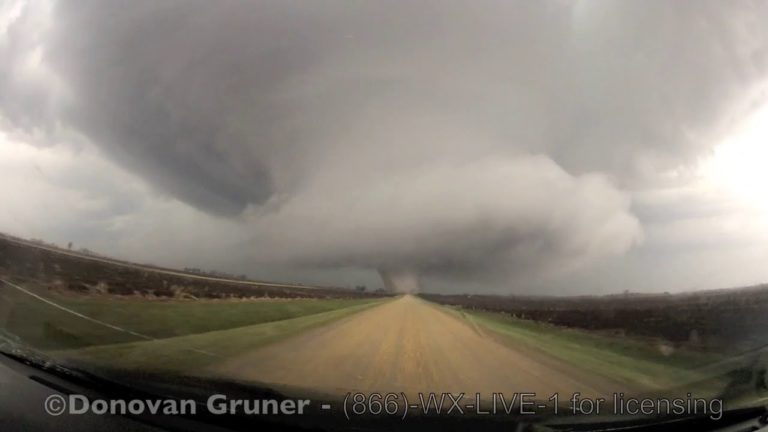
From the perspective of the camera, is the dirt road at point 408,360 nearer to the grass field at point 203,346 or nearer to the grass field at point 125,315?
the grass field at point 203,346

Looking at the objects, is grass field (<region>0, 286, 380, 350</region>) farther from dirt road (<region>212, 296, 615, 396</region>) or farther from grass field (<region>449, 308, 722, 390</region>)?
A: grass field (<region>449, 308, 722, 390</region>)

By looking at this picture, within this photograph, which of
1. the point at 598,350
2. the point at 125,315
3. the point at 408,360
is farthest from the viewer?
the point at 125,315

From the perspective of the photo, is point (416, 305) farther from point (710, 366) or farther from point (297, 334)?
point (710, 366)

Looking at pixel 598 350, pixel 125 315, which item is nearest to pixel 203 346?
pixel 125 315

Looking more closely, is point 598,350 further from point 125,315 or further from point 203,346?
point 125,315

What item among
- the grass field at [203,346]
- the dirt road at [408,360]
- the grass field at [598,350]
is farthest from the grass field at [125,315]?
the grass field at [598,350]

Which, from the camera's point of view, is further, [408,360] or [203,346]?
[203,346]
